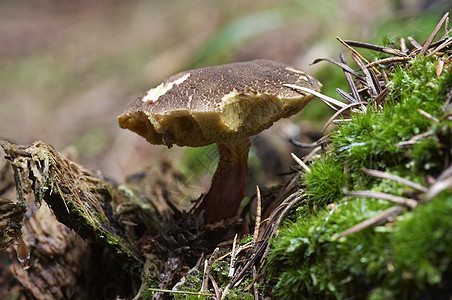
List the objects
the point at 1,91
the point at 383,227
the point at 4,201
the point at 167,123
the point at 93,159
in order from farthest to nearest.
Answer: the point at 1,91
the point at 93,159
the point at 167,123
the point at 4,201
the point at 383,227

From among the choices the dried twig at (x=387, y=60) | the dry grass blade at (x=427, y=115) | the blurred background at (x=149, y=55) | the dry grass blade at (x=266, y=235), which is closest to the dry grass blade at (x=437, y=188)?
the dry grass blade at (x=427, y=115)

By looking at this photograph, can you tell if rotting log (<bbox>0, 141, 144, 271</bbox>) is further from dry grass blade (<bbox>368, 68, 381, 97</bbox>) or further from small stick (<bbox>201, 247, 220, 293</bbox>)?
dry grass blade (<bbox>368, 68, 381, 97</bbox>)

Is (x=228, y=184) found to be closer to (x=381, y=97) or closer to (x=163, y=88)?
(x=163, y=88)

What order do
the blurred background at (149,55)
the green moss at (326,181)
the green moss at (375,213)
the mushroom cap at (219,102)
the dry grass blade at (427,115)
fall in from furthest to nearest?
the blurred background at (149,55)
the mushroom cap at (219,102)
the green moss at (326,181)
the dry grass blade at (427,115)
the green moss at (375,213)

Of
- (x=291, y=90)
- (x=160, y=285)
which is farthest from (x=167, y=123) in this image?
(x=160, y=285)

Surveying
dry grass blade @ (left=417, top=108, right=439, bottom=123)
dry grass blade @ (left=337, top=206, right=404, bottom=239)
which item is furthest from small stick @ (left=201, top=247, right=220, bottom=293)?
dry grass blade @ (left=417, top=108, right=439, bottom=123)

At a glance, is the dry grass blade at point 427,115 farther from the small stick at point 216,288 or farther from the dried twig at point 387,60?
the small stick at point 216,288

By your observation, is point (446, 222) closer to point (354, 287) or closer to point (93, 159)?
point (354, 287)
